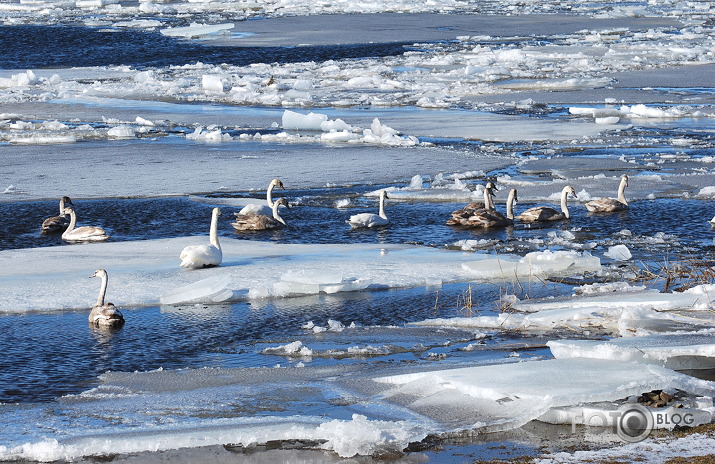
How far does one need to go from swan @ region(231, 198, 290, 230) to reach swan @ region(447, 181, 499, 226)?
1.83 metres

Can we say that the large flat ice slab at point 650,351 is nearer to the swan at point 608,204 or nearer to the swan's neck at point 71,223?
the swan at point 608,204

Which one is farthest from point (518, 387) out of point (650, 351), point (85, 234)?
point (85, 234)

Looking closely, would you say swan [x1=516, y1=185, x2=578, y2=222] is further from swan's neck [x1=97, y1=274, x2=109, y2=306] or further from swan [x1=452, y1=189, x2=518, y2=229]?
swan's neck [x1=97, y1=274, x2=109, y2=306]

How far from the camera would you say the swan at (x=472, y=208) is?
1072 centimetres

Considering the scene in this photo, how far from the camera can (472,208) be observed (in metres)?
10.8

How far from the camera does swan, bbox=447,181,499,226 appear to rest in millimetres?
10719

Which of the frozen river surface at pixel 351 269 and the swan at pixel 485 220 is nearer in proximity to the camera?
the frozen river surface at pixel 351 269

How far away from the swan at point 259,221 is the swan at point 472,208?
1828 mm

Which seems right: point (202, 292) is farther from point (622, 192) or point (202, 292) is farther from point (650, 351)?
point (622, 192)

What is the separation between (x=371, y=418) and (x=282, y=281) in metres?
3.22

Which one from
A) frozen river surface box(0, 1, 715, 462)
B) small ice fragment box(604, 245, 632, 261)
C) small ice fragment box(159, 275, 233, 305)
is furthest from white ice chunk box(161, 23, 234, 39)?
small ice fragment box(159, 275, 233, 305)

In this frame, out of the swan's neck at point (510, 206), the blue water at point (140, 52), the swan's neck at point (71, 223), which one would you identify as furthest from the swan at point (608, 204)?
the blue water at point (140, 52)

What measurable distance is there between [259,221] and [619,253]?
3811 mm

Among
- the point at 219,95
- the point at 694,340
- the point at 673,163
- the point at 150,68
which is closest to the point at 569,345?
the point at 694,340
